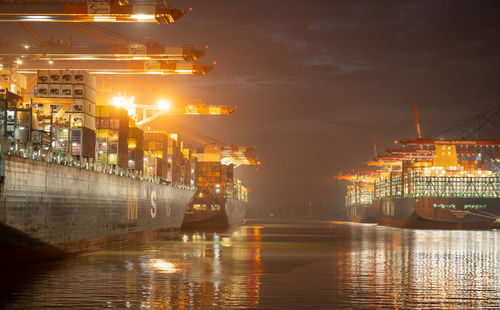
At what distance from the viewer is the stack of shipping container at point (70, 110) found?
1502 inches

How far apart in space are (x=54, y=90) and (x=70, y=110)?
296 centimetres

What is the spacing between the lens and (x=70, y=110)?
40188mm

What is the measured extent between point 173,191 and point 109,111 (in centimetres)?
2223

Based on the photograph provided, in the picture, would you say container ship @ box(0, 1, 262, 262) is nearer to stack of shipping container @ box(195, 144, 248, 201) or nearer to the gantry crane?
the gantry crane

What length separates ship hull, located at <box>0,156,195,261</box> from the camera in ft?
89.8

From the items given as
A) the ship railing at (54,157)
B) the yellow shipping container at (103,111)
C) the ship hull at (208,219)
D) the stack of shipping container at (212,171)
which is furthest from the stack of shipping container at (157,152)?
the stack of shipping container at (212,171)

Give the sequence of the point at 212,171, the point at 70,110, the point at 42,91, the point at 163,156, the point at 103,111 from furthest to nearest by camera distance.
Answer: the point at 212,171
the point at 163,156
the point at 103,111
the point at 42,91
the point at 70,110

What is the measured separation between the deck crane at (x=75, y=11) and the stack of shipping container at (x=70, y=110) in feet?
20.6

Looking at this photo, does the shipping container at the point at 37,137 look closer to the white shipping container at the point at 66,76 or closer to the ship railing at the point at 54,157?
the ship railing at the point at 54,157

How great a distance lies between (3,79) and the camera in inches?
1628

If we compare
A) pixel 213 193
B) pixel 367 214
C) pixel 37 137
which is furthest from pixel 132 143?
pixel 367 214

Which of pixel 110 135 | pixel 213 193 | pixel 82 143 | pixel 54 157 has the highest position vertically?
pixel 110 135

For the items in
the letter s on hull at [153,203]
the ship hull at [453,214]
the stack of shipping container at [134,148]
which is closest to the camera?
the stack of shipping container at [134,148]

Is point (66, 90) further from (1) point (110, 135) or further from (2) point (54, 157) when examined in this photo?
(2) point (54, 157)
